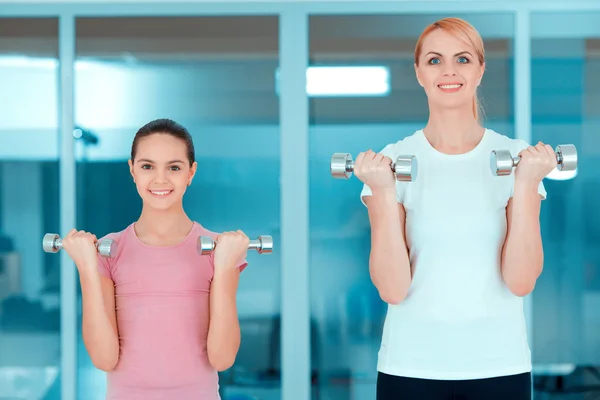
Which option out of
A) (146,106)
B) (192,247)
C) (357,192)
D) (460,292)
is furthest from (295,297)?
(460,292)

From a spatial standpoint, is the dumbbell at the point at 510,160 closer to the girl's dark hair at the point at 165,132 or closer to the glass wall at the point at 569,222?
the girl's dark hair at the point at 165,132

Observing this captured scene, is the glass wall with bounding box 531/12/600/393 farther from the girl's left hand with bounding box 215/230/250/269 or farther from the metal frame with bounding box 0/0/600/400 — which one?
the girl's left hand with bounding box 215/230/250/269

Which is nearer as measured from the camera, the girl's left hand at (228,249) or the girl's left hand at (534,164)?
the girl's left hand at (534,164)

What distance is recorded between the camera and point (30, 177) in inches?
89.6

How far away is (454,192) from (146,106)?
1.26 m

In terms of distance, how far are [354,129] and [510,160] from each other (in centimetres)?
108

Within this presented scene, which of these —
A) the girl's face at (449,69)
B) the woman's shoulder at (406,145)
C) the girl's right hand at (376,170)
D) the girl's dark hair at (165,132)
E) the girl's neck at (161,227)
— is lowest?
the girl's neck at (161,227)

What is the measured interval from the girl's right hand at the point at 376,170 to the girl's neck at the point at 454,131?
15 centimetres

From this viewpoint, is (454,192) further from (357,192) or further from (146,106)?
(146,106)

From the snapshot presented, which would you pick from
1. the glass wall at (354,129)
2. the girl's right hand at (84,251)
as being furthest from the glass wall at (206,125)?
the girl's right hand at (84,251)

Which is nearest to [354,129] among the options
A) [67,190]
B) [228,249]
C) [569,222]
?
[569,222]

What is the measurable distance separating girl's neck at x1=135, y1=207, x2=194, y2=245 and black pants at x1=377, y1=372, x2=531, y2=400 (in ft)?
1.63

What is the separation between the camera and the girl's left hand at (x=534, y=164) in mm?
1220

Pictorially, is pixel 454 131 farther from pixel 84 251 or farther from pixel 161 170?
pixel 84 251
